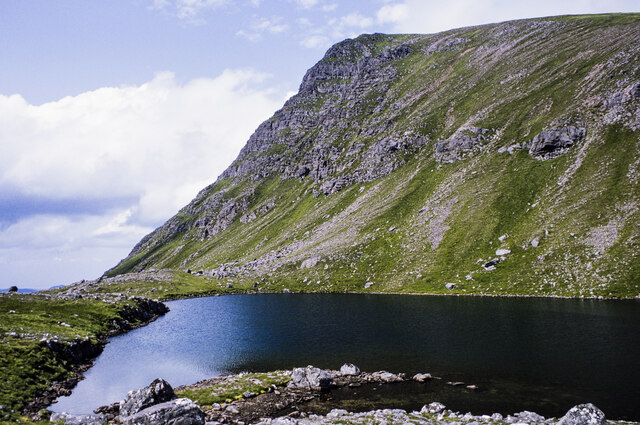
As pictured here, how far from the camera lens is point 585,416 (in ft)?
82.0

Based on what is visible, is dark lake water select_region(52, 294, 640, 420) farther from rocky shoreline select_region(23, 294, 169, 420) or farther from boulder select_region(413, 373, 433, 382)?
rocky shoreline select_region(23, 294, 169, 420)

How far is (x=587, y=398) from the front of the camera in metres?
33.2

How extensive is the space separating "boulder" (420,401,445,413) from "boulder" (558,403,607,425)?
29.9ft

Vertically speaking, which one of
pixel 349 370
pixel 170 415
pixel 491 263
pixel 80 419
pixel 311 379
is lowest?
pixel 349 370

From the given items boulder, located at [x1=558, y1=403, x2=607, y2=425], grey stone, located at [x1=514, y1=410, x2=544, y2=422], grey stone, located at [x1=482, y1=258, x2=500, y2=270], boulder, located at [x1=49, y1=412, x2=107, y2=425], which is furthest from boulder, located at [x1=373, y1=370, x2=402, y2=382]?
grey stone, located at [x1=482, y1=258, x2=500, y2=270]

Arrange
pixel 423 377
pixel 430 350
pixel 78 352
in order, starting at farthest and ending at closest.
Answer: pixel 78 352, pixel 430 350, pixel 423 377

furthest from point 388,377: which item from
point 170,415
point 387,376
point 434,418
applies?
point 170,415

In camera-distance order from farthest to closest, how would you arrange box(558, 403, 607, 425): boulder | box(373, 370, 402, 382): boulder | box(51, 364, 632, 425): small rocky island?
box(373, 370, 402, 382): boulder → box(51, 364, 632, 425): small rocky island → box(558, 403, 607, 425): boulder

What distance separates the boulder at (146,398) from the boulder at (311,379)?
1380 cm

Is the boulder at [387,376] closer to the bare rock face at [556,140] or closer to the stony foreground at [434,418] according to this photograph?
the stony foreground at [434,418]

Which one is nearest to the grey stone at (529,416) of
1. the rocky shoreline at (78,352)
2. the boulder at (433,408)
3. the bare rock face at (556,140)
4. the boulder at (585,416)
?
the boulder at (585,416)

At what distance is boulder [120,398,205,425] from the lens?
27.6 metres

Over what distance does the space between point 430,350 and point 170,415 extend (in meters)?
37.0

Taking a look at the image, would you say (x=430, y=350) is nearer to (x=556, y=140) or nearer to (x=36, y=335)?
(x=36, y=335)
